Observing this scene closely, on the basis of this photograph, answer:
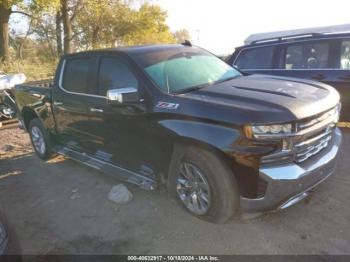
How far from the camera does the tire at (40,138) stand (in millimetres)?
6012

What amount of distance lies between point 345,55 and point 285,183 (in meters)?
4.25

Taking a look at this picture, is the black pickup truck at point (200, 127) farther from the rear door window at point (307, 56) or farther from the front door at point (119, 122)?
the rear door window at point (307, 56)

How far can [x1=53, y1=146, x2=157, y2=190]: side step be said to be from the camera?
4.03m

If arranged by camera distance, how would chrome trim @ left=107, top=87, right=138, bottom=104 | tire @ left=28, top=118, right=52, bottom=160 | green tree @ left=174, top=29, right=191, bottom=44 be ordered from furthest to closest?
green tree @ left=174, top=29, right=191, bottom=44 < tire @ left=28, top=118, right=52, bottom=160 < chrome trim @ left=107, top=87, right=138, bottom=104

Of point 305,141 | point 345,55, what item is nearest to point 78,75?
point 305,141

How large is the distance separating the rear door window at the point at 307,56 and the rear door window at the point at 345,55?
24cm

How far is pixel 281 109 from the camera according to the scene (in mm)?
Answer: 3113

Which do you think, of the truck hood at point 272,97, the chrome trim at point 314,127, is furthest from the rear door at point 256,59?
the chrome trim at point 314,127

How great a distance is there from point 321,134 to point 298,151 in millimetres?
512

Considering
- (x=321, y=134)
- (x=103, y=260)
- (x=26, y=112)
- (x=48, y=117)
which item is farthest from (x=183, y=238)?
(x=26, y=112)

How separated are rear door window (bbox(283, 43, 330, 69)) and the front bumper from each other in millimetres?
3650

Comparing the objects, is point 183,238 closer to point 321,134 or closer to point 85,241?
point 85,241

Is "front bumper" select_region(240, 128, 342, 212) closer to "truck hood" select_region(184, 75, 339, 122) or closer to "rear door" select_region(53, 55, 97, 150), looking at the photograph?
"truck hood" select_region(184, 75, 339, 122)

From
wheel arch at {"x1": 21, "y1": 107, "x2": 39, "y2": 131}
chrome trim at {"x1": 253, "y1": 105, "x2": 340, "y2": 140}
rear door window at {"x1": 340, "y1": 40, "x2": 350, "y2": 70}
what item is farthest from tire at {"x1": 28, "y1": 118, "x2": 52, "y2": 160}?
rear door window at {"x1": 340, "y1": 40, "x2": 350, "y2": 70}
